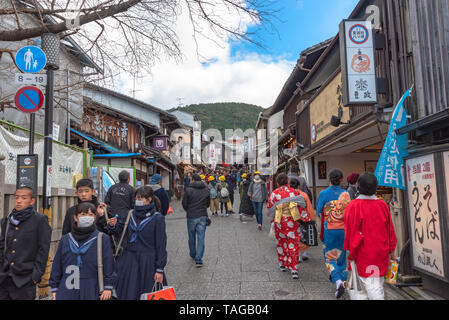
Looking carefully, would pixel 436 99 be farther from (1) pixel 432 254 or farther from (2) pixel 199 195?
(2) pixel 199 195

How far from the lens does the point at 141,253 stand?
12.3 feet

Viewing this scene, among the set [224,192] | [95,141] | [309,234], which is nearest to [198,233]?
[309,234]

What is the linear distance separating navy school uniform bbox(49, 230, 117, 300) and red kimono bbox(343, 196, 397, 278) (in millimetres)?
2787

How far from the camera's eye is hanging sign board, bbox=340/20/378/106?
655 cm

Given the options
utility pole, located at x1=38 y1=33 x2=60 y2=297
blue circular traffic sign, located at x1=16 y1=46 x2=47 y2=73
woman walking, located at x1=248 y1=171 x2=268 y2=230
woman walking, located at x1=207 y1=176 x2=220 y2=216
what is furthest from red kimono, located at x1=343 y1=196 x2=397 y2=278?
woman walking, located at x1=207 y1=176 x2=220 y2=216

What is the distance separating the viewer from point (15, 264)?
356 centimetres

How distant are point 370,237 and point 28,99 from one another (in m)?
4.99

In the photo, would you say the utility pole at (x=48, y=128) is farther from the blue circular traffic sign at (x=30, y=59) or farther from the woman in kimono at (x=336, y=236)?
the woman in kimono at (x=336, y=236)

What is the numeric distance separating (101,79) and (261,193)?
6.45 metres

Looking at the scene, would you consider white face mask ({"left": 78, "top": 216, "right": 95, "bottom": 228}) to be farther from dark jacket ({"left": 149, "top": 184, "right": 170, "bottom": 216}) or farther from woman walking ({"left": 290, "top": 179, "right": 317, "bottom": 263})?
woman walking ({"left": 290, "top": 179, "right": 317, "bottom": 263})

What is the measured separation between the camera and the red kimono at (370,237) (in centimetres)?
378

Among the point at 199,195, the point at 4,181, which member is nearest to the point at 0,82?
the point at 4,181

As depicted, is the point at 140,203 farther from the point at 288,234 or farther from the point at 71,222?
the point at 288,234

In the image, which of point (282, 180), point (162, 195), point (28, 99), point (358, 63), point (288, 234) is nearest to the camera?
point (28, 99)
